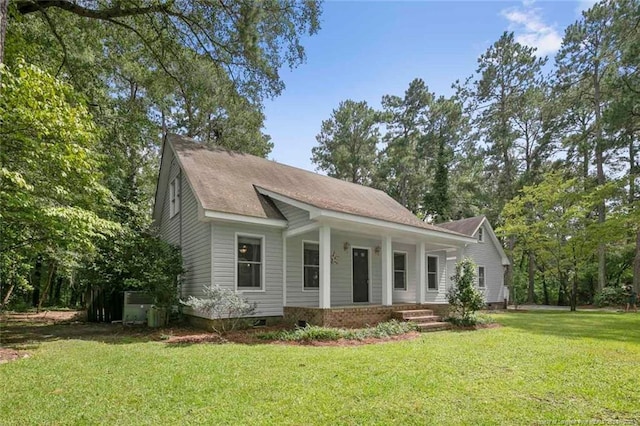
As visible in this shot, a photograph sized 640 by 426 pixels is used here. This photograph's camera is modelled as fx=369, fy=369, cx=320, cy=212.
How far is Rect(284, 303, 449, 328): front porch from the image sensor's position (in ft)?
30.1

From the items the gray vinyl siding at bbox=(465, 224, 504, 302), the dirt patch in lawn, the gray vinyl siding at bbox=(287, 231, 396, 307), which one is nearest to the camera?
the dirt patch in lawn

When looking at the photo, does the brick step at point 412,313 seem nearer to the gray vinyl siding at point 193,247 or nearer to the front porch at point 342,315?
the front porch at point 342,315

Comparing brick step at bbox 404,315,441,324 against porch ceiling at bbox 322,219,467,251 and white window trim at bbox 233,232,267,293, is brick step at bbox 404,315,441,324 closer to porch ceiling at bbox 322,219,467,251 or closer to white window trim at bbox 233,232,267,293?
porch ceiling at bbox 322,219,467,251

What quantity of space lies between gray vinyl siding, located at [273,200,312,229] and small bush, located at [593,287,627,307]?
20.0 m

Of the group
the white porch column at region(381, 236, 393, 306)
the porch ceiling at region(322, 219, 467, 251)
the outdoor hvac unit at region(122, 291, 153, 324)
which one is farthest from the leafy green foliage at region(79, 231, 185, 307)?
the white porch column at region(381, 236, 393, 306)

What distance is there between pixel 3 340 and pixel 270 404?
8216mm

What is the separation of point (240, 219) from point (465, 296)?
6.86 m

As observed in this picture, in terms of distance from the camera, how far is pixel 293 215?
10.5 m

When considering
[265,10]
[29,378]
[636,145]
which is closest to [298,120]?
[265,10]

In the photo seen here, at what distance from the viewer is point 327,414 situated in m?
3.66

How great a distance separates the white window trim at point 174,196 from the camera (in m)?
12.5

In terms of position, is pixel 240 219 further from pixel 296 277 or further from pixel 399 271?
pixel 399 271

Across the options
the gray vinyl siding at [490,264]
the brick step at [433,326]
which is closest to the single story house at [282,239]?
the brick step at [433,326]

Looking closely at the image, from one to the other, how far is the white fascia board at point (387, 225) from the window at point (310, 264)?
2.45 metres
